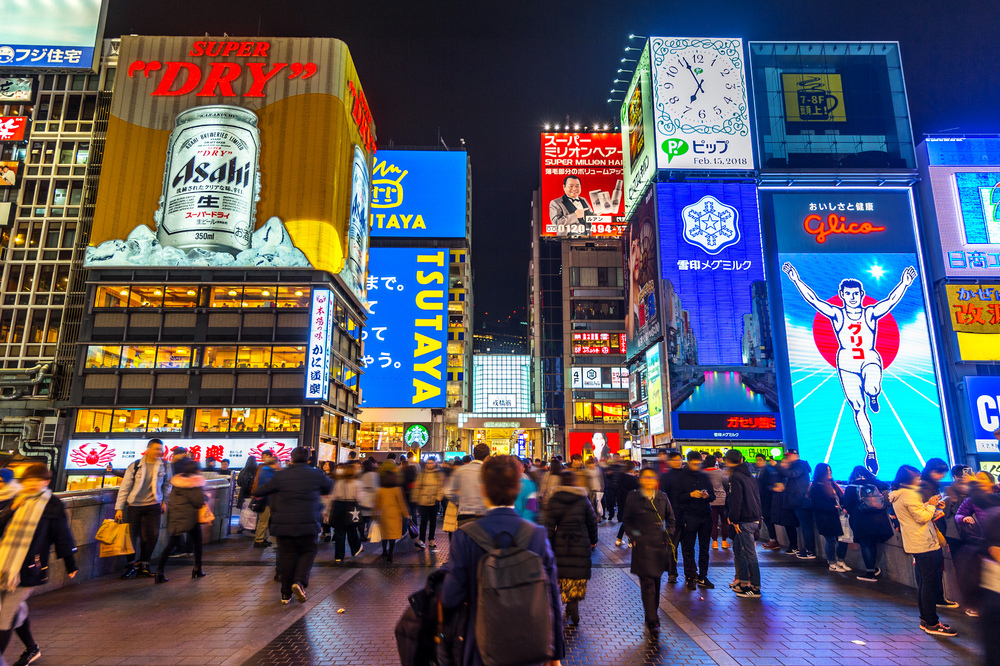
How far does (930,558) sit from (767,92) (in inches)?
1467

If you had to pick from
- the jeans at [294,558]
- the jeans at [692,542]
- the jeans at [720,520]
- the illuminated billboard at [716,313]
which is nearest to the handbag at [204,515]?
the jeans at [294,558]

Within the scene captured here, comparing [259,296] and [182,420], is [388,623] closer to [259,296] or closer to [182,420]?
[182,420]

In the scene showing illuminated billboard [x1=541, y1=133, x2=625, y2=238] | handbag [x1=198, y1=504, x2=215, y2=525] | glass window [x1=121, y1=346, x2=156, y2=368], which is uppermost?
illuminated billboard [x1=541, y1=133, x2=625, y2=238]

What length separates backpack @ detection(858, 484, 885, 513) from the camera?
30.2 ft

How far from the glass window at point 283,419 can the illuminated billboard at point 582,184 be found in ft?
114

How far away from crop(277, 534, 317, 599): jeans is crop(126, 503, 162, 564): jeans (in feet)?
9.70

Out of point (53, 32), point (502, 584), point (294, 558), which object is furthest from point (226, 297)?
point (502, 584)

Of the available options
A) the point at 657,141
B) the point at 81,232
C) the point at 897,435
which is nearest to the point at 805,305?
the point at 897,435

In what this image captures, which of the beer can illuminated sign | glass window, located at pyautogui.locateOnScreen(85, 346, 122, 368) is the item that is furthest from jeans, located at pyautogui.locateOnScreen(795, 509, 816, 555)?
glass window, located at pyautogui.locateOnScreen(85, 346, 122, 368)

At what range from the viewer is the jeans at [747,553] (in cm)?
828

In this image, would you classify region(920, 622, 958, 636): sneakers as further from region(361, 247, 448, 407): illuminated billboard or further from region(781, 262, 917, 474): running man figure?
region(361, 247, 448, 407): illuminated billboard

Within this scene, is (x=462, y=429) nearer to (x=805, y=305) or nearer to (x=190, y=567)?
(x=805, y=305)

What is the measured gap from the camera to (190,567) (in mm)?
10234

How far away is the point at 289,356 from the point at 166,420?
7297 mm
